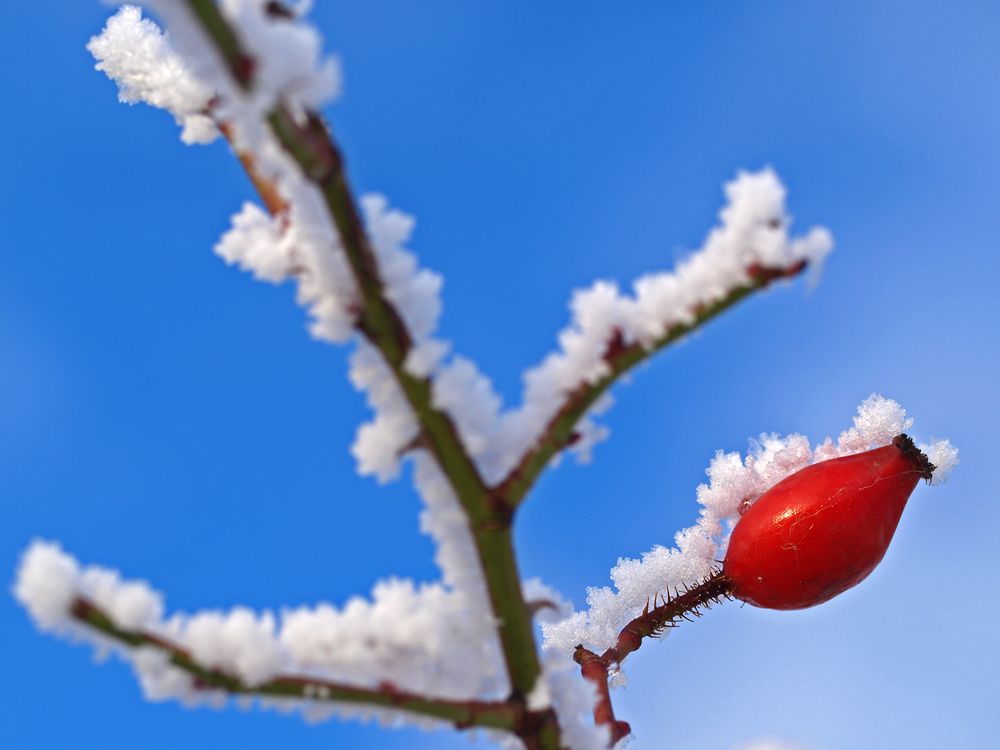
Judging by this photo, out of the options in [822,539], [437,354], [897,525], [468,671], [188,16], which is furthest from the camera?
[897,525]

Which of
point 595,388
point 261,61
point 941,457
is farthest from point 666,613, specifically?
point 261,61

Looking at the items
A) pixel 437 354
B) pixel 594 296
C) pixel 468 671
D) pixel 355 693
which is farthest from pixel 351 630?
pixel 594 296

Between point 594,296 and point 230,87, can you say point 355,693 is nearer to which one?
point 594,296

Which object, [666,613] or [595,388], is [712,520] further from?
[595,388]

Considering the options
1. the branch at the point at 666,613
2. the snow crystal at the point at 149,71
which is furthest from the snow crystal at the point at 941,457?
the snow crystal at the point at 149,71

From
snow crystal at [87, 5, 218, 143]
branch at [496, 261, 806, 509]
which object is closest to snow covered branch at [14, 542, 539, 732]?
branch at [496, 261, 806, 509]

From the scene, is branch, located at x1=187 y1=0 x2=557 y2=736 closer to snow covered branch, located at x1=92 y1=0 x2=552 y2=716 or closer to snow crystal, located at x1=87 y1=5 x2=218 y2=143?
snow covered branch, located at x1=92 y1=0 x2=552 y2=716
